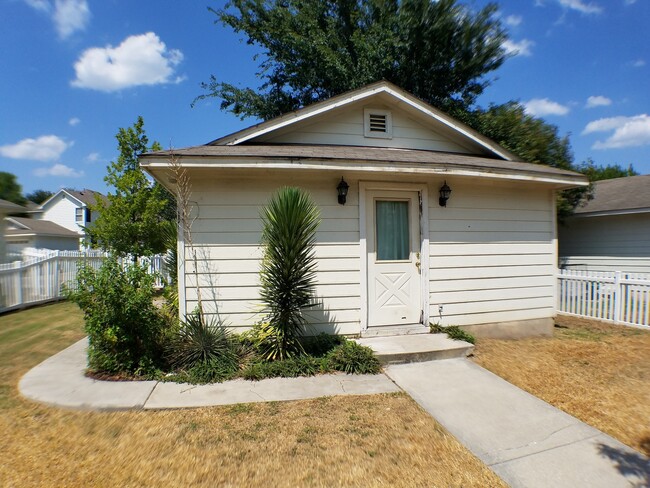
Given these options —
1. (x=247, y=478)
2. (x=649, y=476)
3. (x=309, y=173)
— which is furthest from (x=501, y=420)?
(x=309, y=173)

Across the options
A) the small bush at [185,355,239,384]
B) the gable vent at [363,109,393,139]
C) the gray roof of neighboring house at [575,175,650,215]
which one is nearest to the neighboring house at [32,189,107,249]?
the gable vent at [363,109,393,139]

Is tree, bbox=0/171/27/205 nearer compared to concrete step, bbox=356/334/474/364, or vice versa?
concrete step, bbox=356/334/474/364

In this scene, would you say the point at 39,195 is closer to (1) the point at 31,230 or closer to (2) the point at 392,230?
(1) the point at 31,230

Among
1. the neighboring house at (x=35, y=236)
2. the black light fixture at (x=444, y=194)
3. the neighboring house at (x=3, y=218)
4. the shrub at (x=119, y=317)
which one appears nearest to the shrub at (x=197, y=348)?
the shrub at (x=119, y=317)

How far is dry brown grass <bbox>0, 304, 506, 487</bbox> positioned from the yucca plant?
1.12 meters

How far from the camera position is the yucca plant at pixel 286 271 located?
4250 millimetres

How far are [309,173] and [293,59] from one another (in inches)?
527

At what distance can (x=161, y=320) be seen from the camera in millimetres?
4496

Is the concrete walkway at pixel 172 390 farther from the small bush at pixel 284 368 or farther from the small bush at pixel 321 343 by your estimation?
the small bush at pixel 321 343

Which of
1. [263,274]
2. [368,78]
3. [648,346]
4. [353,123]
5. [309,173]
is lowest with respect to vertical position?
[648,346]

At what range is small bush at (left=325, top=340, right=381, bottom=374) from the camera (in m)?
4.30

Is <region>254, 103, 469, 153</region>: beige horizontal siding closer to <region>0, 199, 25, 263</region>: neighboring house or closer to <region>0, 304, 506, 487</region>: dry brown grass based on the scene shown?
<region>0, 304, 506, 487</region>: dry brown grass

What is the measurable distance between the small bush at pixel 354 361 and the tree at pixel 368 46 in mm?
12390

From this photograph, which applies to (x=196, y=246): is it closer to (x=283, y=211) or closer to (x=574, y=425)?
(x=283, y=211)
